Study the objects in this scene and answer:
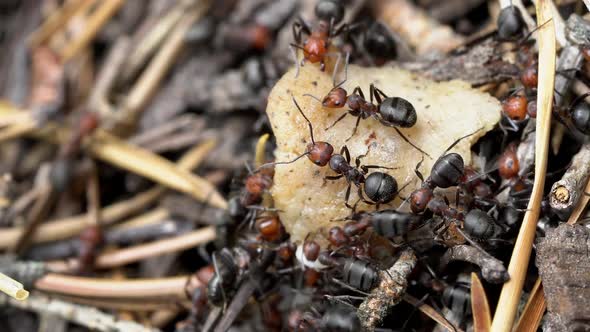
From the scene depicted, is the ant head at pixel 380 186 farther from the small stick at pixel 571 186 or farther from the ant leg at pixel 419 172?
the small stick at pixel 571 186

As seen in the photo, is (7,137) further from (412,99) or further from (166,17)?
(412,99)

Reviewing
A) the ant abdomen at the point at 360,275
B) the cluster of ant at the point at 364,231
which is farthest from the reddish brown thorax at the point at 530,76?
the ant abdomen at the point at 360,275

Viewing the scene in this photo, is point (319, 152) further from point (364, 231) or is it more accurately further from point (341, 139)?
point (364, 231)

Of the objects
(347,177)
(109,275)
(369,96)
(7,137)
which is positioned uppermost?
(369,96)

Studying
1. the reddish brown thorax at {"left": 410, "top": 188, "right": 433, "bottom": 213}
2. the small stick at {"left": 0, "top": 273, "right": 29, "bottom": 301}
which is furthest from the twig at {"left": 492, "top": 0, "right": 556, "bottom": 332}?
the small stick at {"left": 0, "top": 273, "right": 29, "bottom": 301}

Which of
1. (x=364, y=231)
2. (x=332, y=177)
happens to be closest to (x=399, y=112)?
(x=332, y=177)

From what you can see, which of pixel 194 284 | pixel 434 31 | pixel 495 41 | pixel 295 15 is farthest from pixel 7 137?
pixel 495 41
